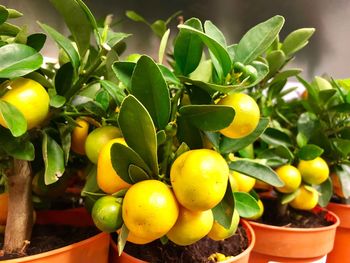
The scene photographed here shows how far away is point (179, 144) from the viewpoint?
488mm

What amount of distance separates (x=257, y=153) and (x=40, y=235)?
47 cm

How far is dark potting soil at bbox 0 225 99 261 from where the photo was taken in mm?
525

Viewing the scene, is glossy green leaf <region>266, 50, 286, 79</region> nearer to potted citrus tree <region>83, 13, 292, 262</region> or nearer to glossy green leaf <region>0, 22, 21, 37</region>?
potted citrus tree <region>83, 13, 292, 262</region>

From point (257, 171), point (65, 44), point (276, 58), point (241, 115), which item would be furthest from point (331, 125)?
→ point (65, 44)

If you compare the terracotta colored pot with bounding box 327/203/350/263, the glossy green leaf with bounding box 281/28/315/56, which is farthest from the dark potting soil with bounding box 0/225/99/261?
the terracotta colored pot with bounding box 327/203/350/263

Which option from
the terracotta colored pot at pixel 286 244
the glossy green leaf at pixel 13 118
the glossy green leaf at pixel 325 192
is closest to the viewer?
the glossy green leaf at pixel 13 118

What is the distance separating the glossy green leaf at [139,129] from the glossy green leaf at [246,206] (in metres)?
0.15

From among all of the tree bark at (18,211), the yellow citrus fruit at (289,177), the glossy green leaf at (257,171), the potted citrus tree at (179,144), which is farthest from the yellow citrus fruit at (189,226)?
the yellow citrus fruit at (289,177)

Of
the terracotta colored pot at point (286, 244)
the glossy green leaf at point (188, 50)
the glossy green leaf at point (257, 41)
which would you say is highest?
the glossy green leaf at point (257, 41)

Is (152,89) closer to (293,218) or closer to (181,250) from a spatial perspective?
(181,250)

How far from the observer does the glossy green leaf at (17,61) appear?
1.35ft

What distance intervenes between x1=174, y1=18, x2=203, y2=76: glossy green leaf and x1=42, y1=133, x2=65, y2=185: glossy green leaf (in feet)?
0.62

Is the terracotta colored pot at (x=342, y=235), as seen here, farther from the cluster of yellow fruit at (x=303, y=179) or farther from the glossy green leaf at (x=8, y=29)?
the glossy green leaf at (x=8, y=29)

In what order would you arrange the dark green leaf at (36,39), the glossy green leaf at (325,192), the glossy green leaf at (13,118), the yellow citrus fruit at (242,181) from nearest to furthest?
the glossy green leaf at (13,118), the dark green leaf at (36,39), the yellow citrus fruit at (242,181), the glossy green leaf at (325,192)
